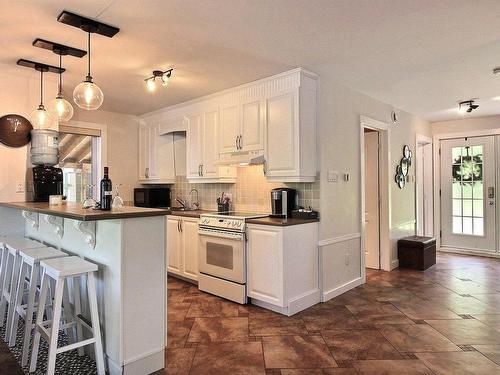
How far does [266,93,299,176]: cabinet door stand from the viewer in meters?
3.43

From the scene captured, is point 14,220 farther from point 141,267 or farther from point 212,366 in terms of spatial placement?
point 212,366

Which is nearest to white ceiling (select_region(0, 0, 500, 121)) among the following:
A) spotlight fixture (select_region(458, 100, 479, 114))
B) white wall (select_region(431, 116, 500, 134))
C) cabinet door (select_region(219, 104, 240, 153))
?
cabinet door (select_region(219, 104, 240, 153))

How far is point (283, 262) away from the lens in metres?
3.19

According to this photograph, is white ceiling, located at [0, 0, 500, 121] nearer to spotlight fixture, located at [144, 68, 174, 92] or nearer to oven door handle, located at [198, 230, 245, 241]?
spotlight fixture, located at [144, 68, 174, 92]

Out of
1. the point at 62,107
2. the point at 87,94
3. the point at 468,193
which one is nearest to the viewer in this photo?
the point at 87,94

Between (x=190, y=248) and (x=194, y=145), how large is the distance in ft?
4.58

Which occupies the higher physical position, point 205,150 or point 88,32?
point 88,32

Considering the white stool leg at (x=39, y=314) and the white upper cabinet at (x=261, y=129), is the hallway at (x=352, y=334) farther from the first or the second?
the white upper cabinet at (x=261, y=129)

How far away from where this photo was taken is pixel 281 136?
3.51 meters

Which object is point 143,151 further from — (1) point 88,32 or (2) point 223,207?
(1) point 88,32

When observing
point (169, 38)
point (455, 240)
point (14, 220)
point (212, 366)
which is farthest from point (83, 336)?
point (455, 240)

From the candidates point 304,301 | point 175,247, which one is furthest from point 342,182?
point 175,247

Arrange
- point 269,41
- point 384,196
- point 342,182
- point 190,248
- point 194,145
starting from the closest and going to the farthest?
point 269,41, point 342,182, point 190,248, point 194,145, point 384,196

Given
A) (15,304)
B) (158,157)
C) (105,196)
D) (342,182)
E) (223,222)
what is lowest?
(15,304)
